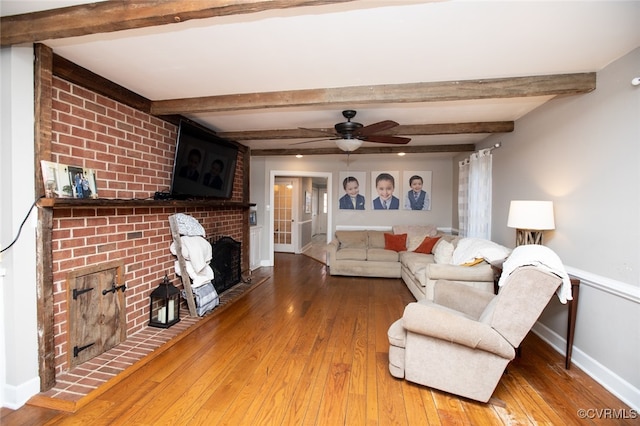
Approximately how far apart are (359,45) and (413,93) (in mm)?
778

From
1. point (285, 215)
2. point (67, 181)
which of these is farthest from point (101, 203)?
point (285, 215)

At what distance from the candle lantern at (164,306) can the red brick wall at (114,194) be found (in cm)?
8

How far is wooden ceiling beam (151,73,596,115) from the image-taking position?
2.26 metres

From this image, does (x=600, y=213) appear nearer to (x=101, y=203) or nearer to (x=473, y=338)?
(x=473, y=338)

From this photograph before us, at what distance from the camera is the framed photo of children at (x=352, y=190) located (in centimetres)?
606

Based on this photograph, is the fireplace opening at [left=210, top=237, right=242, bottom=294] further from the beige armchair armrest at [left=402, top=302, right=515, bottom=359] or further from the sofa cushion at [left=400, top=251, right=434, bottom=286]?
the beige armchair armrest at [left=402, top=302, right=515, bottom=359]

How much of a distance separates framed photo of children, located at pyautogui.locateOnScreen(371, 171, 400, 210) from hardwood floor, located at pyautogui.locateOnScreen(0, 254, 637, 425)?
323cm

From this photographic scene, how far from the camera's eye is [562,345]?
100 inches

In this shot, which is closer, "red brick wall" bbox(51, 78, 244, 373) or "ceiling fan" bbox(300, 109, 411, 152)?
"red brick wall" bbox(51, 78, 244, 373)

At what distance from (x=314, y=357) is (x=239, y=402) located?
0.72 m

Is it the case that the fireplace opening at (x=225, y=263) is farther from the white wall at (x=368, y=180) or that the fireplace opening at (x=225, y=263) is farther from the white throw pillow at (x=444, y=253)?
the white throw pillow at (x=444, y=253)

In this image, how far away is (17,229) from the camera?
1797mm

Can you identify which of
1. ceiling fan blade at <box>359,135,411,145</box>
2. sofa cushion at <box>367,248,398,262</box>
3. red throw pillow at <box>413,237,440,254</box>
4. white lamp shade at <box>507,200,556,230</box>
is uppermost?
ceiling fan blade at <box>359,135,411,145</box>

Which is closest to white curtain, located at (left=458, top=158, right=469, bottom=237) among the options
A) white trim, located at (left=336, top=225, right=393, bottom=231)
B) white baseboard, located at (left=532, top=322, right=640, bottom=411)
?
white trim, located at (left=336, top=225, right=393, bottom=231)
